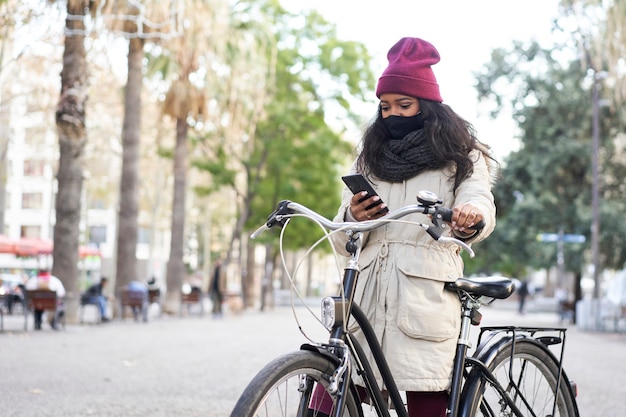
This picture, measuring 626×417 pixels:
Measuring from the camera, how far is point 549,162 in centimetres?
3544

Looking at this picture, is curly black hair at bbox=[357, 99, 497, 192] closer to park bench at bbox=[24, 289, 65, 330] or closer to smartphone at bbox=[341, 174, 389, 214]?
smartphone at bbox=[341, 174, 389, 214]

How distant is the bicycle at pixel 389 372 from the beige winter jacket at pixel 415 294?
73mm

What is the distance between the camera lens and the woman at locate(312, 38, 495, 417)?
11.4 ft

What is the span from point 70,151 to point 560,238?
20.8m

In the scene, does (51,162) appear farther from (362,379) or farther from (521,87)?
(362,379)

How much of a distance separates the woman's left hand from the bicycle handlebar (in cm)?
3

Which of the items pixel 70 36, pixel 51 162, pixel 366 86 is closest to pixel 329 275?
pixel 51 162

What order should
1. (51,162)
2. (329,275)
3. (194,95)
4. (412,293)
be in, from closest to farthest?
1. (412,293)
2. (194,95)
3. (51,162)
4. (329,275)

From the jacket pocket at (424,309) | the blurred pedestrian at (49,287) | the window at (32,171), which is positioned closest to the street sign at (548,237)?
the blurred pedestrian at (49,287)

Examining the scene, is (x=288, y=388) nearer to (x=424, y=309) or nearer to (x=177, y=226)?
(x=424, y=309)

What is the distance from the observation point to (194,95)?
27.0 meters

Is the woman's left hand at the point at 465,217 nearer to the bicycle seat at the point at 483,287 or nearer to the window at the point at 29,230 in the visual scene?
the bicycle seat at the point at 483,287

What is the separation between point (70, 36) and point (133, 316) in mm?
8467

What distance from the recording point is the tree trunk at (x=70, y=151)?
1830 centimetres
